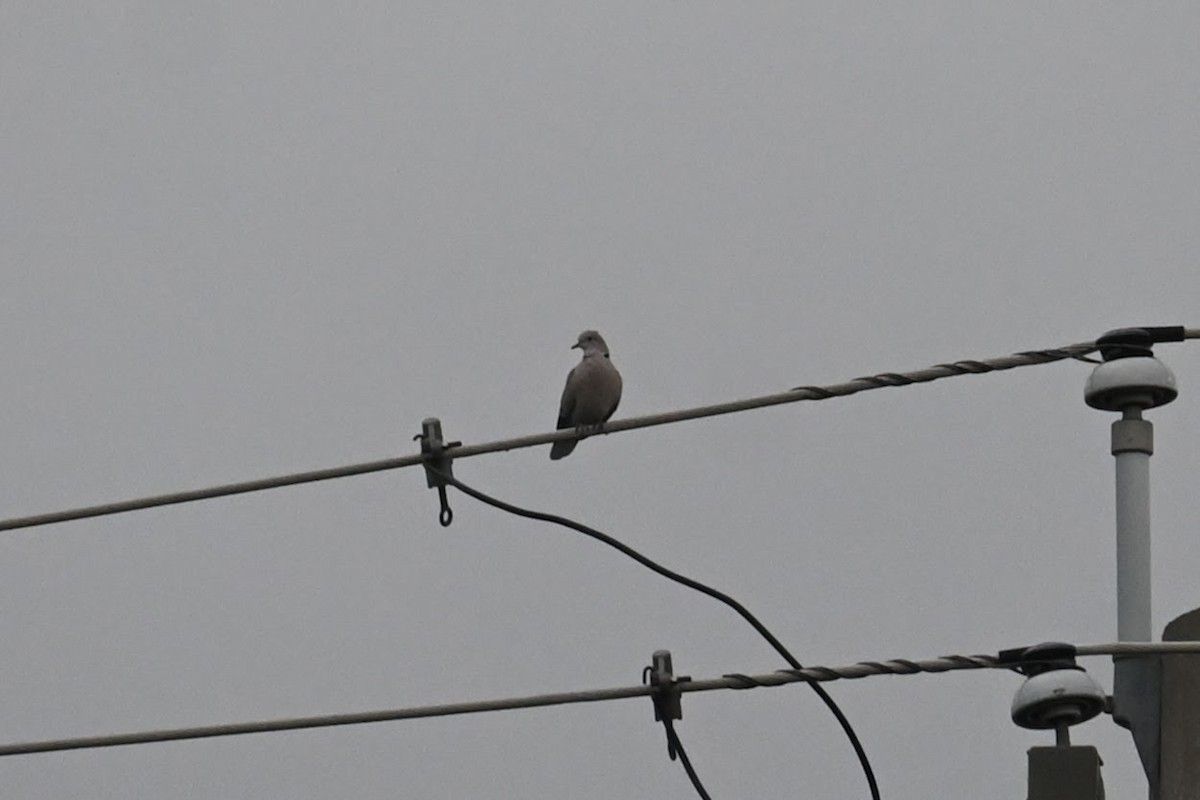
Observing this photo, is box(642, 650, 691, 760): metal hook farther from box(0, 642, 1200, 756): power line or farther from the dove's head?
the dove's head

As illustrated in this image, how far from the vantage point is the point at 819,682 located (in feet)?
12.7

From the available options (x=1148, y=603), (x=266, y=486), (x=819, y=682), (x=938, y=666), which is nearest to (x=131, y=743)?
(x=266, y=486)

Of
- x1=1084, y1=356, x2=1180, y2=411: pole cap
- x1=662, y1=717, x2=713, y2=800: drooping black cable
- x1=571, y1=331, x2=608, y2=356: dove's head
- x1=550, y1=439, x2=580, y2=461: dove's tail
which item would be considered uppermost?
x1=571, y1=331, x2=608, y2=356: dove's head

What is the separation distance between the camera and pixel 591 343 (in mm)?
9398

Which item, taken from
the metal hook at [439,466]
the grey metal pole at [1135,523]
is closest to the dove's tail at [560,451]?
the metal hook at [439,466]

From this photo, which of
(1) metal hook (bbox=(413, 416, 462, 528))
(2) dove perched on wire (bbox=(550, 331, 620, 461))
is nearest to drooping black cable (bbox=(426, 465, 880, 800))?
(1) metal hook (bbox=(413, 416, 462, 528))

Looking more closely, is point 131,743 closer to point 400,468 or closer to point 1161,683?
point 400,468

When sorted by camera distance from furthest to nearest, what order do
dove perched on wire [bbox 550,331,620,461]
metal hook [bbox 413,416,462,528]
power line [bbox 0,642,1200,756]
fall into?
dove perched on wire [bbox 550,331,620,461], metal hook [bbox 413,416,462,528], power line [bbox 0,642,1200,756]

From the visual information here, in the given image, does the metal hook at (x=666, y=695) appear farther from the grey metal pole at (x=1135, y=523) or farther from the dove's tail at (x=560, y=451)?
the dove's tail at (x=560, y=451)

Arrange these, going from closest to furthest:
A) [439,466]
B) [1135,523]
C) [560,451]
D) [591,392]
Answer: [1135,523], [439,466], [591,392], [560,451]

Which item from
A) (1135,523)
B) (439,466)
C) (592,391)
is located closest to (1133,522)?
(1135,523)

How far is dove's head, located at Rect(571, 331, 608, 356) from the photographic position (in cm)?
933

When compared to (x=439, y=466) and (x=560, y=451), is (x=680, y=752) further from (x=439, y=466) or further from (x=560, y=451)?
(x=560, y=451)

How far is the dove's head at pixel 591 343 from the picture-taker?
933 centimetres
